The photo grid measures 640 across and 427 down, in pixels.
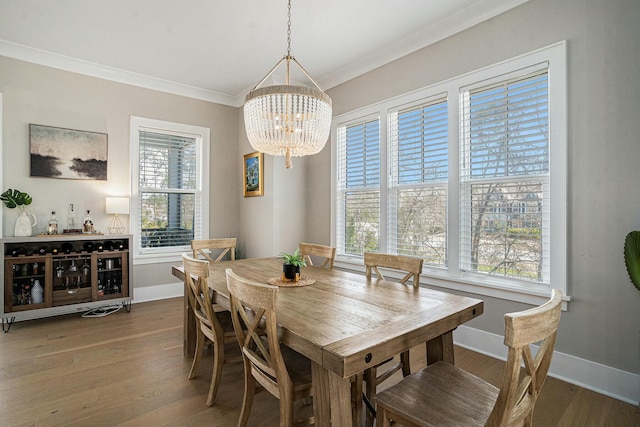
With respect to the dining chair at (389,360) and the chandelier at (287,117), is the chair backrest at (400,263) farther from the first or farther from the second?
the chandelier at (287,117)

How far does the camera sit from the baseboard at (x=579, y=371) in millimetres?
2117

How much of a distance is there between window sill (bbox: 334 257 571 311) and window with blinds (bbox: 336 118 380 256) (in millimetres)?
646

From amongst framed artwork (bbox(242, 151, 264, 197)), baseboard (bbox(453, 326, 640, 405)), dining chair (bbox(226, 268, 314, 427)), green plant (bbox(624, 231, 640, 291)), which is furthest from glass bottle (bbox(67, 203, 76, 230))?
green plant (bbox(624, 231, 640, 291))

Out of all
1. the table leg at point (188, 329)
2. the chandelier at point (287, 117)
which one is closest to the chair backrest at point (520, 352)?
the chandelier at point (287, 117)

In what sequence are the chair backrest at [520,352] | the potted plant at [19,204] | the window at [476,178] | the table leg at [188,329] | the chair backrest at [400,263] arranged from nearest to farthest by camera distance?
Result: the chair backrest at [520,352] < the chair backrest at [400,263] < the window at [476,178] < the table leg at [188,329] < the potted plant at [19,204]

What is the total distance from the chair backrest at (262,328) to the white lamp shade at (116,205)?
3115 mm

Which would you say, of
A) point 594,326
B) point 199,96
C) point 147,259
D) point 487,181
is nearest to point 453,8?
point 487,181

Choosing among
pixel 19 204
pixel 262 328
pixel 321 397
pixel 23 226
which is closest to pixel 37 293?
pixel 23 226

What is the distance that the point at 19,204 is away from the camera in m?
3.55

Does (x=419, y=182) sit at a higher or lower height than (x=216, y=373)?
higher

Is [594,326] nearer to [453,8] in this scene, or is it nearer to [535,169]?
[535,169]

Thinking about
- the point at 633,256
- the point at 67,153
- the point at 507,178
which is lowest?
the point at 633,256

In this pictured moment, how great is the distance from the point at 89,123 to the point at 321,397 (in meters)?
4.36

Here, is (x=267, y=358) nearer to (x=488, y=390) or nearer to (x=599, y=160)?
(x=488, y=390)
